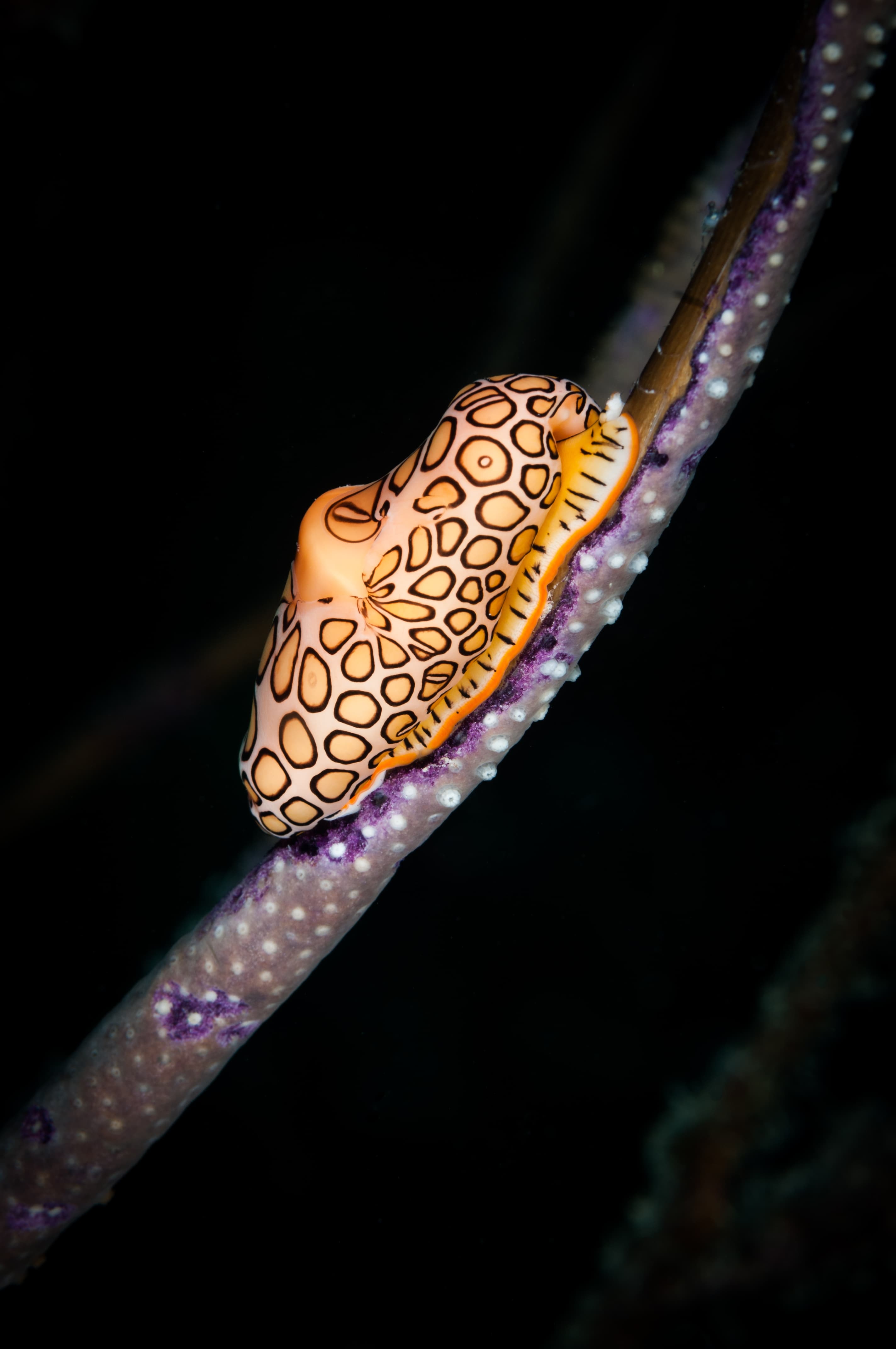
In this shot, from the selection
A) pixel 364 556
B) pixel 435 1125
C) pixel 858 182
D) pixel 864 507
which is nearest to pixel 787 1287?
pixel 364 556

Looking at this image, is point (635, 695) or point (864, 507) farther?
point (635, 695)

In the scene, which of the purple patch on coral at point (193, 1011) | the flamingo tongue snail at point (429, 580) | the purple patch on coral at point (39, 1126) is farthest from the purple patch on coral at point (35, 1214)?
the flamingo tongue snail at point (429, 580)

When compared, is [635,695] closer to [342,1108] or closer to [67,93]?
[342,1108]

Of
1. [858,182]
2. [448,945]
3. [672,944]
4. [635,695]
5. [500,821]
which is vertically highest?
[858,182]

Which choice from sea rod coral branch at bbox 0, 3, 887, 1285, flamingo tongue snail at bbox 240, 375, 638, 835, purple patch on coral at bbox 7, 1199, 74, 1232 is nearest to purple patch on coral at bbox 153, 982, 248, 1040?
sea rod coral branch at bbox 0, 3, 887, 1285

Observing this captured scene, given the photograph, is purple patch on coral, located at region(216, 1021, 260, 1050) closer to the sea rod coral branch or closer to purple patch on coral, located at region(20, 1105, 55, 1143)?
→ the sea rod coral branch

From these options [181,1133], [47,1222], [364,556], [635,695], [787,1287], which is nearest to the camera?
[787,1287]
